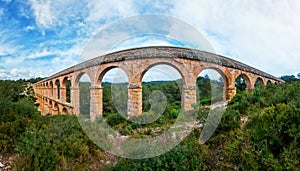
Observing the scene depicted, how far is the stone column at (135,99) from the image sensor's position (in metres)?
9.31

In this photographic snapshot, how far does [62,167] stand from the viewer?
3.48m

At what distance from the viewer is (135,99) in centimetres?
935

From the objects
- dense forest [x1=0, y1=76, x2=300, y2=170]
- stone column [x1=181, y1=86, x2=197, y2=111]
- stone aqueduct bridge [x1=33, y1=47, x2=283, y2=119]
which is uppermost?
stone aqueduct bridge [x1=33, y1=47, x2=283, y2=119]

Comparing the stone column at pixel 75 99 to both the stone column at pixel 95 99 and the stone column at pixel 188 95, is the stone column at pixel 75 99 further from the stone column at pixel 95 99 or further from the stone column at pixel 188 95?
the stone column at pixel 188 95

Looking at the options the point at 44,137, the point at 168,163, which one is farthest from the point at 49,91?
the point at 168,163

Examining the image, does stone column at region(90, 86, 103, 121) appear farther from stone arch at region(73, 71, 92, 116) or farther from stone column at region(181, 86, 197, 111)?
stone column at region(181, 86, 197, 111)

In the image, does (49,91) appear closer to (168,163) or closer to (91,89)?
(91,89)

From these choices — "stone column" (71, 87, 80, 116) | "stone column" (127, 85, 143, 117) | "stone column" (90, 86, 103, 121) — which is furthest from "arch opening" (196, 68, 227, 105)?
"stone column" (71, 87, 80, 116)

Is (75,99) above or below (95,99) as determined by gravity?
below

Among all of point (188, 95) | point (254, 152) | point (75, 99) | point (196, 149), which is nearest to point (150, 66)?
point (188, 95)

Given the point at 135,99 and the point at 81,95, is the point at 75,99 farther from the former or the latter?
the point at 135,99

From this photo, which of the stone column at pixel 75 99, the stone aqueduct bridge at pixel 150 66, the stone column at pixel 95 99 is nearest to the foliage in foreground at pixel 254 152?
the stone aqueduct bridge at pixel 150 66

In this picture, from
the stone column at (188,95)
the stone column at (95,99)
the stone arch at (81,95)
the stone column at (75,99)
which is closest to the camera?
the stone column at (188,95)

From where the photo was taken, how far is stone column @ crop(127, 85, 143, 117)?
30.6ft
